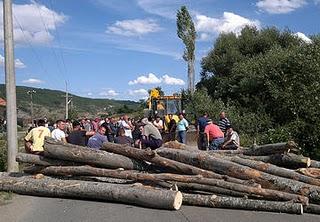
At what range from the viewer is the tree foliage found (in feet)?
59.4

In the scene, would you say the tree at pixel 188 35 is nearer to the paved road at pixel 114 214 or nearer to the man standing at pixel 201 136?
the man standing at pixel 201 136

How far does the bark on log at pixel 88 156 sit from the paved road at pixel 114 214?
3.43 feet

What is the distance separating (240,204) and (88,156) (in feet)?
12.0

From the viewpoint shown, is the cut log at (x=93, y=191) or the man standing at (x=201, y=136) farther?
the man standing at (x=201, y=136)

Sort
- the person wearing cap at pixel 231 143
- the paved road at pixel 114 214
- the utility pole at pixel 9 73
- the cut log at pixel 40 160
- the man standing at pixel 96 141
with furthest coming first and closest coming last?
1. the person wearing cap at pixel 231 143
2. the utility pole at pixel 9 73
3. the man standing at pixel 96 141
4. the cut log at pixel 40 160
5. the paved road at pixel 114 214

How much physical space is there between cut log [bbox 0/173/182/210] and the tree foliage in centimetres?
877

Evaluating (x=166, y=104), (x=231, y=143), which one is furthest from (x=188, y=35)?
(x=231, y=143)

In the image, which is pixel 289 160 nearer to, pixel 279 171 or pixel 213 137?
pixel 279 171

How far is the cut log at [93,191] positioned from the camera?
375 inches

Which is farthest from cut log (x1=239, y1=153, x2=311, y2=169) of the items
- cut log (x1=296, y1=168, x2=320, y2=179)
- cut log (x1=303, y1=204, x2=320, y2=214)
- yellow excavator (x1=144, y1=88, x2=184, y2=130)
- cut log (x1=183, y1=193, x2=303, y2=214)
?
yellow excavator (x1=144, y1=88, x2=184, y2=130)

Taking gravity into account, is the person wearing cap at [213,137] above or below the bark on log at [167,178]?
above

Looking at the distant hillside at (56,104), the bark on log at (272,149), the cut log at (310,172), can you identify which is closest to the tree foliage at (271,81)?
the bark on log at (272,149)

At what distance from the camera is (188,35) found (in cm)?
5688

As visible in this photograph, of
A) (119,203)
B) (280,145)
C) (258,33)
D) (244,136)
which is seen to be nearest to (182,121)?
(244,136)
